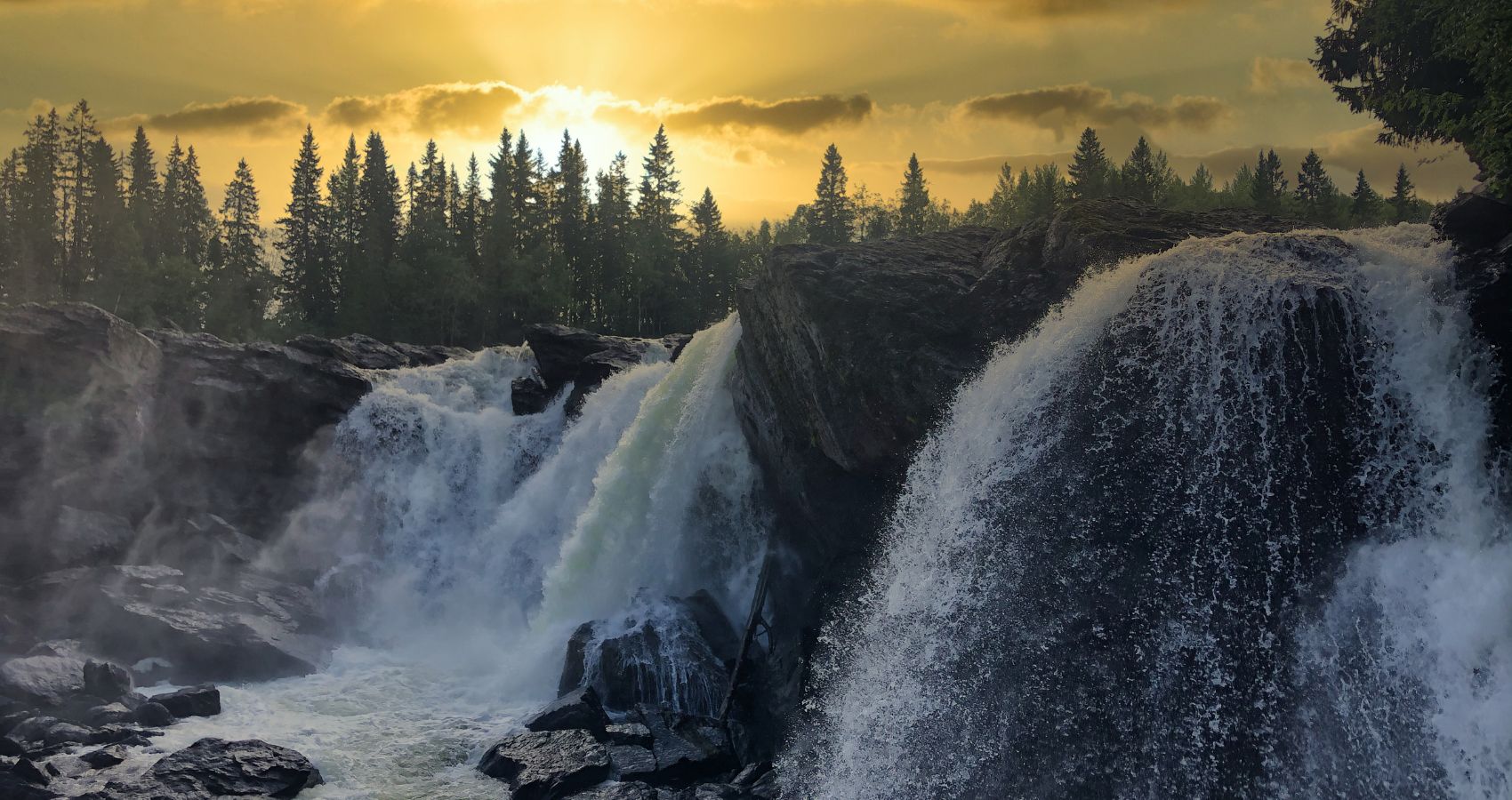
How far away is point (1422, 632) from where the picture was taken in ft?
33.1

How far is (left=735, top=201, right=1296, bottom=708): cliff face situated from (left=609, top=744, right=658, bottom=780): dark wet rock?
291 cm

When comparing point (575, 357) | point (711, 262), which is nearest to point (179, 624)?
point (575, 357)

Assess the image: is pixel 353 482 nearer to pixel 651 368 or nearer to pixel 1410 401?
pixel 651 368

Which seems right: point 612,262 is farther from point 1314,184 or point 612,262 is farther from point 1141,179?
point 1314,184

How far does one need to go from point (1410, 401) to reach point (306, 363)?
27.8 meters

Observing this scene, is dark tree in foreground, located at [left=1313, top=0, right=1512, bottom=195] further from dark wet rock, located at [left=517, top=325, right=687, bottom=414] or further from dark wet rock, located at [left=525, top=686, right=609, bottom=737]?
dark wet rock, located at [left=517, top=325, right=687, bottom=414]

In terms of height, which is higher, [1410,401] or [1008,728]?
[1410,401]

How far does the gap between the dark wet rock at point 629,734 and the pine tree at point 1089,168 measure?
211 ft

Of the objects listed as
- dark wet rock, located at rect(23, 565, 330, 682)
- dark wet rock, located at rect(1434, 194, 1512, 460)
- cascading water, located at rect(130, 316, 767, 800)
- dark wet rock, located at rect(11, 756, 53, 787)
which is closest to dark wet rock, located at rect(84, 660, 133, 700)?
cascading water, located at rect(130, 316, 767, 800)

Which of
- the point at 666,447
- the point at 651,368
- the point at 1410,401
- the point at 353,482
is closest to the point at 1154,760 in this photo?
the point at 1410,401

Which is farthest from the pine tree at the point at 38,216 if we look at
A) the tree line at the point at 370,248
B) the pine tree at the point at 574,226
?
the pine tree at the point at 574,226

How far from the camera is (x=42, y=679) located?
682 inches

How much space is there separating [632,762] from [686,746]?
965 millimetres

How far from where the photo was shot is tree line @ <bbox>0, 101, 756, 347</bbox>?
216ft
